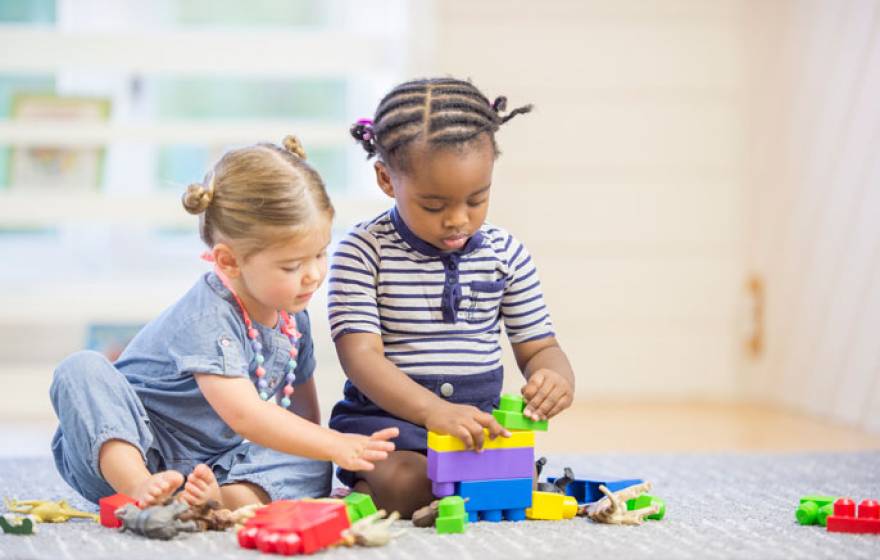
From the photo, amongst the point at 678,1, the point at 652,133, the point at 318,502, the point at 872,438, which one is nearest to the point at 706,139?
the point at 652,133

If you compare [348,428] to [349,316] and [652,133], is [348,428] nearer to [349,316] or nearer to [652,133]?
[349,316]

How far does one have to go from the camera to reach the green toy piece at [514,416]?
1284mm

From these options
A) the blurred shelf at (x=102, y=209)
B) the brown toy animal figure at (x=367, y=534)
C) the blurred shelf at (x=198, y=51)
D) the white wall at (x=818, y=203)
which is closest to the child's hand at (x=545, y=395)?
the brown toy animal figure at (x=367, y=534)

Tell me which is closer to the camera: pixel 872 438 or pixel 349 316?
pixel 349 316

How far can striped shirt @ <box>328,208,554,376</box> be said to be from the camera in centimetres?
139

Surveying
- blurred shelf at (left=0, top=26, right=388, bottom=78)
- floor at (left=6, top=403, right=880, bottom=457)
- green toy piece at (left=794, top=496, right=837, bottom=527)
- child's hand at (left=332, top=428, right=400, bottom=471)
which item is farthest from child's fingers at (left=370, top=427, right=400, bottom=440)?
blurred shelf at (left=0, top=26, right=388, bottom=78)

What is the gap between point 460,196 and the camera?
4.33 feet

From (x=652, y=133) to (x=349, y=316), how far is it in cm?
158

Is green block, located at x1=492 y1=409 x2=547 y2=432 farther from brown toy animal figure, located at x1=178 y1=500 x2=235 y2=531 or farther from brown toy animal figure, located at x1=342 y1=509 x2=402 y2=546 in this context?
brown toy animal figure, located at x1=178 y1=500 x2=235 y2=531

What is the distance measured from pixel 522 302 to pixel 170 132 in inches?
56.9

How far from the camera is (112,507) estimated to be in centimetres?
124

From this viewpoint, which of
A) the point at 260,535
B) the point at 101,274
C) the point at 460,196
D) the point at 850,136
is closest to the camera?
the point at 260,535

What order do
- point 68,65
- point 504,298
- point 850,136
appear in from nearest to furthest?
1. point 504,298
2. point 850,136
3. point 68,65

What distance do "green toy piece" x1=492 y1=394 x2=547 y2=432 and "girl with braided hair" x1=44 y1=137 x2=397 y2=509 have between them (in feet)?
0.43
